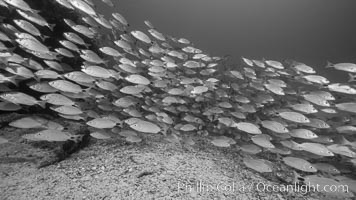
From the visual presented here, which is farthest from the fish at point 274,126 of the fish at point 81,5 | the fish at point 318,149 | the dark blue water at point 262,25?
the dark blue water at point 262,25

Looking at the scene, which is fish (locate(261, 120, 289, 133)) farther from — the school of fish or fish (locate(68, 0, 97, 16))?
fish (locate(68, 0, 97, 16))

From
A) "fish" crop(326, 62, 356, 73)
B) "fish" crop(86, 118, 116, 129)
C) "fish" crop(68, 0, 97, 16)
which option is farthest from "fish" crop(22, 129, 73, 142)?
"fish" crop(326, 62, 356, 73)

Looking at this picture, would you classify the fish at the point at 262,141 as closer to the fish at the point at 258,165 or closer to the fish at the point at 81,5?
the fish at the point at 258,165

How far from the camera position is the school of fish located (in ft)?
14.9

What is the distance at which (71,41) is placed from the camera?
5957 mm

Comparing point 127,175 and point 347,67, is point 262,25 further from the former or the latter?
point 127,175

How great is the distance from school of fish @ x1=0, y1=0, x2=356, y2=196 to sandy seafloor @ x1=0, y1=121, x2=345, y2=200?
0.38m

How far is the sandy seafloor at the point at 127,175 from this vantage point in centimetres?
342

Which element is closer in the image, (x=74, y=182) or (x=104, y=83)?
(x=74, y=182)

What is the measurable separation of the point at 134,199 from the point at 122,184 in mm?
440

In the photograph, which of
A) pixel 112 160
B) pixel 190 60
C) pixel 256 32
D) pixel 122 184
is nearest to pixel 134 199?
pixel 122 184

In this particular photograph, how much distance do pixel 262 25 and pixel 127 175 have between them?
62359 mm

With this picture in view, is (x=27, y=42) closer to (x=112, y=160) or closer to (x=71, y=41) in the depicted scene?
(x=71, y=41)

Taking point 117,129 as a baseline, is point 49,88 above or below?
above
